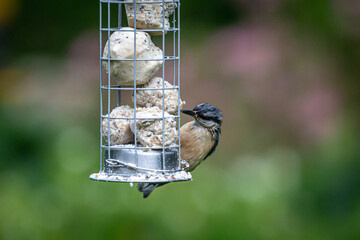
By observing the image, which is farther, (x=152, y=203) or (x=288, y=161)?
(x=288, y=161)

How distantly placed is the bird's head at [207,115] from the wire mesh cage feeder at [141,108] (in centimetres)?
104

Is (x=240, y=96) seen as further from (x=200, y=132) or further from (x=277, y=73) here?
(x=200, y=132)

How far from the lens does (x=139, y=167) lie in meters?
4.09

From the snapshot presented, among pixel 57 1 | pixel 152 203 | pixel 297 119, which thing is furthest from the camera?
pixel 57 1

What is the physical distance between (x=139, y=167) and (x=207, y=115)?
1.44m

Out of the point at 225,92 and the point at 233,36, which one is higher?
the point at 233,36

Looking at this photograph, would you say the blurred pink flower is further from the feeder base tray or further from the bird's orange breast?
the feeder base tray

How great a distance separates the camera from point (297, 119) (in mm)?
8211

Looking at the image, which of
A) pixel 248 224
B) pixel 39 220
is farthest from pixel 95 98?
pixel 248 224

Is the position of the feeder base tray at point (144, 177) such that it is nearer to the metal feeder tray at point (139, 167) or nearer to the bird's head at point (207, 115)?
the metal feeder tray at point (139, 167)

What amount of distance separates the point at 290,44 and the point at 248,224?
3.05 meters

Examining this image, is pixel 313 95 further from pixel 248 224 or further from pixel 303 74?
pixel 248 224

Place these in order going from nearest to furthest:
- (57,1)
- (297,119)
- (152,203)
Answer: (152,203) < (297,119) < (57,1)

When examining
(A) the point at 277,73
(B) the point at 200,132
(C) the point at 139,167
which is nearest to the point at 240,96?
(A) the point at 277,73
